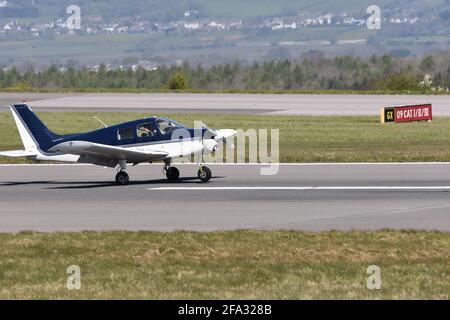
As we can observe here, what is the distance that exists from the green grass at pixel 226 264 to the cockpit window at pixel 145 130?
8.01 meters

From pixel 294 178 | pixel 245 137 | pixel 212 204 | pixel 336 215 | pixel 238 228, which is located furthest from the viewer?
pixel 245 137

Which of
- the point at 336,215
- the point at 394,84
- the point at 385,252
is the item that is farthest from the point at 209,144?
the point at 394,84

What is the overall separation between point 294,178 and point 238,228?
8210 millimetres

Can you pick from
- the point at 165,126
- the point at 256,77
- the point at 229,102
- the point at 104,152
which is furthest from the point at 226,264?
the point at 256,77

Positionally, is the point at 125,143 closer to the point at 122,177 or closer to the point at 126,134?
the point at 126,134

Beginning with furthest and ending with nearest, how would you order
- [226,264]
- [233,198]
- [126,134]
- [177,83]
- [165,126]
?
[177,83], [126,134], [165,126], [233,198], [226,264]

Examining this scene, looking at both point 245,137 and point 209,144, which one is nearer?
point 209,144

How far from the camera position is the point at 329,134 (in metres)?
41.1

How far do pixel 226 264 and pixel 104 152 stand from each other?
425 inches

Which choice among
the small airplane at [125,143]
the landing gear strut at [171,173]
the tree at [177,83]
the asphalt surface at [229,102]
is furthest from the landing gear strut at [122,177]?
the tree at [177,83]

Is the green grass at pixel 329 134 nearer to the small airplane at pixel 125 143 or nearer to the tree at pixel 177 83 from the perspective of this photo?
the small airplane at pixel 125 143
